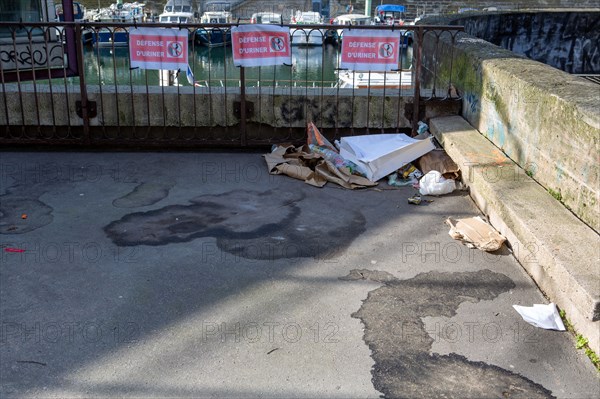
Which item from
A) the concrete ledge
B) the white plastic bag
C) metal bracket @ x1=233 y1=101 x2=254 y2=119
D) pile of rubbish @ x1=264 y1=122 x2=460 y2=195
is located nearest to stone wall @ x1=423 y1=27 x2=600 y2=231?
the concrete ledge

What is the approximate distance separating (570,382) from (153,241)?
11.7ft

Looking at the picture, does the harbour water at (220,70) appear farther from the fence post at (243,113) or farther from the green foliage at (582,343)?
the green foliage at (582,343)

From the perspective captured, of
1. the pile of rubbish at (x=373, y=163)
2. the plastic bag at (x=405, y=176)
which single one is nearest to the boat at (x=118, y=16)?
the pile of rubbish at (x=373, y=163)

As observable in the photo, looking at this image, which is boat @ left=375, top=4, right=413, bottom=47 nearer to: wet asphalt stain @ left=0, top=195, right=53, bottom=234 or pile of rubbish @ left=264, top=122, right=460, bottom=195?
pile of rubbish @ left=264, top=122, right=460, bottom=195

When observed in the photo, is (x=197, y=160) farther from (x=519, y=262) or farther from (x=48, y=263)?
(x=519, y=262)

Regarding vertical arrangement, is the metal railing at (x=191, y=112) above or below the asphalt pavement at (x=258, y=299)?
above

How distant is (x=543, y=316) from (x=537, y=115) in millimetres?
2362

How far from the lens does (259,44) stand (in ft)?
27.8

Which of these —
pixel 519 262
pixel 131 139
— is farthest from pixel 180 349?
pixel 131 139

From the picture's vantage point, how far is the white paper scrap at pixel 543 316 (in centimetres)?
446

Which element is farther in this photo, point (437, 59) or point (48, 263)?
point (437, 59)

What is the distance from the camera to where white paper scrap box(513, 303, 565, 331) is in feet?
14.6

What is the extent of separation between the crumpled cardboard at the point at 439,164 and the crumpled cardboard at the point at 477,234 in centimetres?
122

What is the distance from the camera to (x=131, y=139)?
8.66 metres
